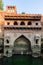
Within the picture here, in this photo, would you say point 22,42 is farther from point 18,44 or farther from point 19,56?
point 19,56

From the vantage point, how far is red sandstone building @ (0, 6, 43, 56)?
693 inches

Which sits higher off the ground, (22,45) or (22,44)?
(22,44)

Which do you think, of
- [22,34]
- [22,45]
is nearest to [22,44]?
[22,45]

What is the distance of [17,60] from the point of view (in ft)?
52.5

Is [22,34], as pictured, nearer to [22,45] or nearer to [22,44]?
[22,44]

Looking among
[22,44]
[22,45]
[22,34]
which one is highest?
[22,34]

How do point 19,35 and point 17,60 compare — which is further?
point 19,35

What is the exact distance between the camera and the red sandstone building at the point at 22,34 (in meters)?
17.6

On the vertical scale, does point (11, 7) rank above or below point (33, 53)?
above

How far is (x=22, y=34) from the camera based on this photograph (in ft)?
58.6

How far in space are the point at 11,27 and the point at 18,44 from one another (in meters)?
2.51

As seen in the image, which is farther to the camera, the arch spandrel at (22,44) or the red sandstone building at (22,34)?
the arch spandrel at (22,44)

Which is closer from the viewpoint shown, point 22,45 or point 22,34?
point 22,34

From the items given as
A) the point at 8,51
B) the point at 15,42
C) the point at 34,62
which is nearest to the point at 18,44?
the point at 15,42
